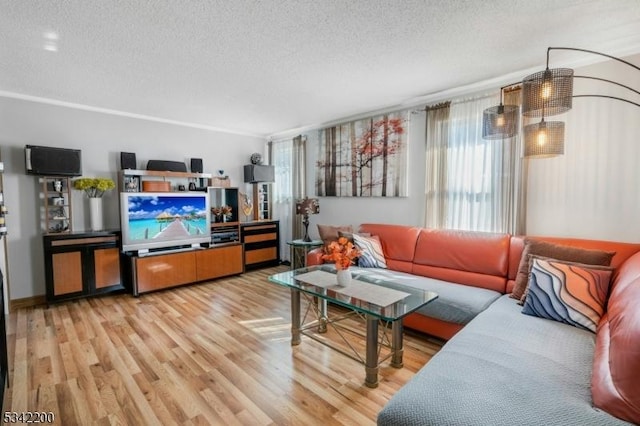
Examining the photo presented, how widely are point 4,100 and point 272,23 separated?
11.5 feet

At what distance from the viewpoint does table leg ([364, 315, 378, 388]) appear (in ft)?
6.43

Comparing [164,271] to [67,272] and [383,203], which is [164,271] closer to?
[67,272]

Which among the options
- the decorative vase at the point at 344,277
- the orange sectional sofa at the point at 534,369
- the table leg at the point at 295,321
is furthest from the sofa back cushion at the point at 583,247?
the table leg at the point at 295,321

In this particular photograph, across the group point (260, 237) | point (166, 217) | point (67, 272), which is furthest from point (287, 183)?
point (67, 272)

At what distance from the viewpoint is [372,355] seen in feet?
6.46

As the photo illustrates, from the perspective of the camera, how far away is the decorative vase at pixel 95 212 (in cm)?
370

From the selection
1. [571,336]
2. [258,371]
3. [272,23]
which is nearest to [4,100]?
[272,23]

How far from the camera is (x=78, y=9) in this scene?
71.3 inches

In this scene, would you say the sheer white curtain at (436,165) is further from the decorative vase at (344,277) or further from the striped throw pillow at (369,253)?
the decorative vase at (344,277)

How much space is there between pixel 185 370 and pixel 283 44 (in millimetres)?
2559

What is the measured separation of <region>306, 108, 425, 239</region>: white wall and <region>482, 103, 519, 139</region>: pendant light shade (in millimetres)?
1389

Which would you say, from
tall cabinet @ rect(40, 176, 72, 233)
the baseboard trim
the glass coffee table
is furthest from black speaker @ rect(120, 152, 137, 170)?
the glass coffee table

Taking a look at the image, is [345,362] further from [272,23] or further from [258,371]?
[272,23]

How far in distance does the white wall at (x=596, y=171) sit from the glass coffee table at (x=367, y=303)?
1608 mm
